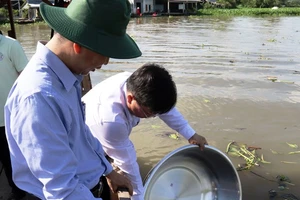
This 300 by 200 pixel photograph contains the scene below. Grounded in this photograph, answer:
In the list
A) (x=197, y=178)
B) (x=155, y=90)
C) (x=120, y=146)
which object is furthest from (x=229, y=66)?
(x=155, y=90)

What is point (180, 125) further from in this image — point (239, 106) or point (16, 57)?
point (239, 106)

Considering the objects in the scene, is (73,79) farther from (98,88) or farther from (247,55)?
(247,55)

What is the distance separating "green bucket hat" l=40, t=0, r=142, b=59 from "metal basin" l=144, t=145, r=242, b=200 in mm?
1230

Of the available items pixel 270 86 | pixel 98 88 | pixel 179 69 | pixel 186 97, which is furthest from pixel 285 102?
pixel 98 88

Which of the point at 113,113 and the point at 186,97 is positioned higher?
the point at 113,113

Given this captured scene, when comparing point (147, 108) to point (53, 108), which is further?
point (147, 108)

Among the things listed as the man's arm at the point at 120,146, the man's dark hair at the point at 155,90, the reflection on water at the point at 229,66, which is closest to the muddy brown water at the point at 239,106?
the reflection on water at the point at 229,66

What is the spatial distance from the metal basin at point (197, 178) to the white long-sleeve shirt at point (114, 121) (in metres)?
0.20

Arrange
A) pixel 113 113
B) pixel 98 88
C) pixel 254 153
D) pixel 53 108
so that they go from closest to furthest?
pixel 53 108
pixel 113 113
pixel 98 88
pixel 254 153

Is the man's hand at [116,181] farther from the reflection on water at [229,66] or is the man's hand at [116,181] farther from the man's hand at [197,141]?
the reflection on water at [229,66]

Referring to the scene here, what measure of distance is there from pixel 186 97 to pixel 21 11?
37886 mm

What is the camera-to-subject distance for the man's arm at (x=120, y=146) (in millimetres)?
2154

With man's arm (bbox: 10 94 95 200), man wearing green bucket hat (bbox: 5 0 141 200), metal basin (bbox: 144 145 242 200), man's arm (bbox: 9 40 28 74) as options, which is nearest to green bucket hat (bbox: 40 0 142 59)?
man wearing green bucket hat (bbox: 5 0 141 200)

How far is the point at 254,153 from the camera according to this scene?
4.84 m
